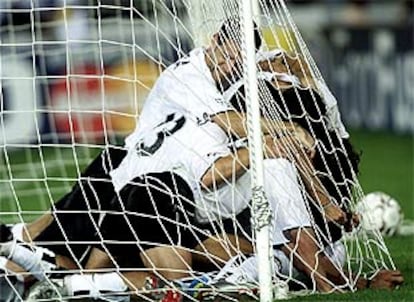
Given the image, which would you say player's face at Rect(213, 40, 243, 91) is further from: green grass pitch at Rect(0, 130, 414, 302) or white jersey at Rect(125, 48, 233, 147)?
green grass pitch at Rect(0, 130, 414, 302)

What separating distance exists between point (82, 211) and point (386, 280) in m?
1.45

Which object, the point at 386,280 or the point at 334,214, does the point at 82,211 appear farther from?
the point at 386,280

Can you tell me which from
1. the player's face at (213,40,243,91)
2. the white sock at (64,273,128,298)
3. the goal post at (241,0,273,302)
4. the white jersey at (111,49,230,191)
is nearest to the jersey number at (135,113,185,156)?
the white jersey at (111,49,230,191)

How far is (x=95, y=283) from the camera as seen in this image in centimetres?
744

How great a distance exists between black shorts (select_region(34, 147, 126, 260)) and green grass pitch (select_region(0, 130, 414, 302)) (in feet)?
0.53

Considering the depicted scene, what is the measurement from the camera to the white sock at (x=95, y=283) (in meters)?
7.41

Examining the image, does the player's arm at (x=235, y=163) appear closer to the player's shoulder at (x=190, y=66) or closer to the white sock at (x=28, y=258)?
the player's shoulder at (x=190, y=66)

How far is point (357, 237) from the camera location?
25.6 feet

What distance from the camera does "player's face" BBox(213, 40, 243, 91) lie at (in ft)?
24.7

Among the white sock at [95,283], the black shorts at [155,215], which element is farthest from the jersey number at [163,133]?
the white sock at [95,283]

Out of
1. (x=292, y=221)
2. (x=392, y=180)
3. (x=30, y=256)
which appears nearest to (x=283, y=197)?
(x=292, y=221)

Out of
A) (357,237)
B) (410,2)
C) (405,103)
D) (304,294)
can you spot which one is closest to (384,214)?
(357,237)

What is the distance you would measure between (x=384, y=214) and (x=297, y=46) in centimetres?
266

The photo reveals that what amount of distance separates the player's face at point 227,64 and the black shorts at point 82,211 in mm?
660
